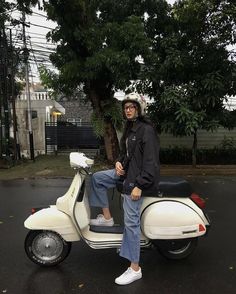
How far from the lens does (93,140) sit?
23.3m

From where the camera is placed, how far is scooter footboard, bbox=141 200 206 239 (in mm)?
4488

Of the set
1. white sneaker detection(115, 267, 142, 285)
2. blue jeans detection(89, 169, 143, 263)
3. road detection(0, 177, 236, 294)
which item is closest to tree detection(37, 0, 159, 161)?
road detection(0, 177, 236, 294)

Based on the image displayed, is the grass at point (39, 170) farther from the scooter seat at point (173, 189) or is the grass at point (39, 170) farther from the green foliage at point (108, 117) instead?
the scooter seat at point (173, 189)

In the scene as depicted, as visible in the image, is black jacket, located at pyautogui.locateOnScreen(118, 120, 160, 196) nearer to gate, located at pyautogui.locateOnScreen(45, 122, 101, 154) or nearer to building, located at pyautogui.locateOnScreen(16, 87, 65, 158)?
gate, located at pyautogui.locateOnScreen(45, 122, 101, 154)

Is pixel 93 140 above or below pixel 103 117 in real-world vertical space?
below

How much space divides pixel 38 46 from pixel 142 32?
9.09 m

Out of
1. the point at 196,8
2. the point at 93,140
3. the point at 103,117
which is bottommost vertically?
the point at 93,140

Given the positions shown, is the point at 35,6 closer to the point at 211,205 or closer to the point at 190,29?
the point at 190,29

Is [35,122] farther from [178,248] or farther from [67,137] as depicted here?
[178,248]

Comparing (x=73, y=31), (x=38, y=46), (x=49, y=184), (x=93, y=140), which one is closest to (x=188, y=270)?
(x=49, y=184)

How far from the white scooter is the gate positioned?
1731 centimetres

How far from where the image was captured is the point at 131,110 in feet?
14.3

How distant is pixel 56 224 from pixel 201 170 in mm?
8500

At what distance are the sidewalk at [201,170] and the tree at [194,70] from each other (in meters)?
0.57
